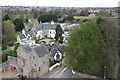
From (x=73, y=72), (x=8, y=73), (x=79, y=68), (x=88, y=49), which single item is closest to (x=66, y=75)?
(x=73, y=72)

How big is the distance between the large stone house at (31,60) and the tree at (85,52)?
11.1 feet

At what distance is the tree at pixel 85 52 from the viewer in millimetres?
14453

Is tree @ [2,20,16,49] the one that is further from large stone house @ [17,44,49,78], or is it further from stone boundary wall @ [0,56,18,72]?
large stone house @ [17,44,49,78]

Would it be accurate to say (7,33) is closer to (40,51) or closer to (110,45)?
(40,51)

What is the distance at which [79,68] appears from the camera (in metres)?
15.2

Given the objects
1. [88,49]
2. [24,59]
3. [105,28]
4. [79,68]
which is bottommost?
[79,68]

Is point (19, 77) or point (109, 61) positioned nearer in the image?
point (109, 61)

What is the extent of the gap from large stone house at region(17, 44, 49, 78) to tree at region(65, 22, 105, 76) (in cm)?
337

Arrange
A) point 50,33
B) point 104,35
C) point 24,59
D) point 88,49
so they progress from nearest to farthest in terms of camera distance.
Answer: point 88,49
point 24,59
point 104,35
point 50,33

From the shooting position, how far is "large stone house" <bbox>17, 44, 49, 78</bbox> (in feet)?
50.4

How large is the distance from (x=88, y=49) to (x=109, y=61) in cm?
295

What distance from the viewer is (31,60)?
608 inches

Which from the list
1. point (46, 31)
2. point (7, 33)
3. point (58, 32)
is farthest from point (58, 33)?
point (7, 33)

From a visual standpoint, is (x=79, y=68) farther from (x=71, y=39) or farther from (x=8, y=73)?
(x=8, y=73)
